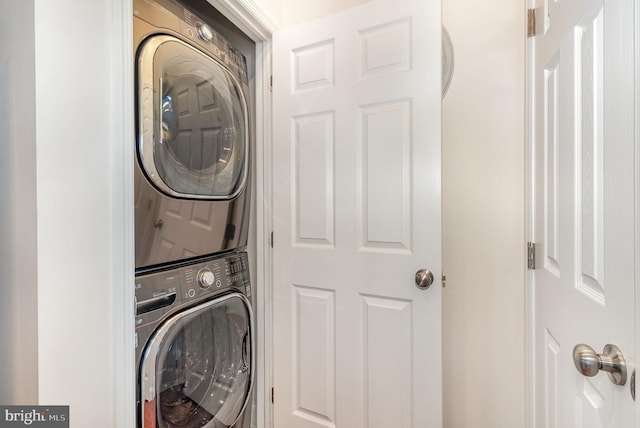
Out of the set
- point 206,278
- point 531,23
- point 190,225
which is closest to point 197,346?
point 206,278

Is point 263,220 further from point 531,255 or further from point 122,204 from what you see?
point 531,255

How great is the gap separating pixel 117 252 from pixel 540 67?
148 centimetres

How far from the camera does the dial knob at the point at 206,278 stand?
1125 millimetres

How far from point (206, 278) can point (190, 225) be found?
23 cm

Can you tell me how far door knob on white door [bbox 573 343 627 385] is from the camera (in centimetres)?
51

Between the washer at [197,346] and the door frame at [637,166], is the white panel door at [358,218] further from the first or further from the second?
the door frame at [637,166]

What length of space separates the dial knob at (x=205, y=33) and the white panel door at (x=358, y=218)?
321mm

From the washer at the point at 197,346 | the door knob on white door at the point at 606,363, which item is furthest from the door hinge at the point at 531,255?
the washer at the point at 197,346

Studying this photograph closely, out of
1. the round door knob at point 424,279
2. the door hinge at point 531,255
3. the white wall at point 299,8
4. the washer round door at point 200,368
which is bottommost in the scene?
the washer round door at point 200,368

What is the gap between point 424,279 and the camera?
1.06 metres

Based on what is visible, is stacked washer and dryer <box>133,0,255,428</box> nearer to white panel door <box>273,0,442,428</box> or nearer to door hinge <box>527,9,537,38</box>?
white panel door <box>273,0,442,428</box>

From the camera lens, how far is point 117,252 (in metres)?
0.78

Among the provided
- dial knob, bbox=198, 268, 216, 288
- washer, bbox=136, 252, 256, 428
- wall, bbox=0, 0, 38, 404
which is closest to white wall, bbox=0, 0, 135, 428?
wall, bbox=0, 0, 38, 404

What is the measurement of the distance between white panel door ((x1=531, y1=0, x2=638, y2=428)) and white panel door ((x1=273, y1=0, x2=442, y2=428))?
335 millimetres
